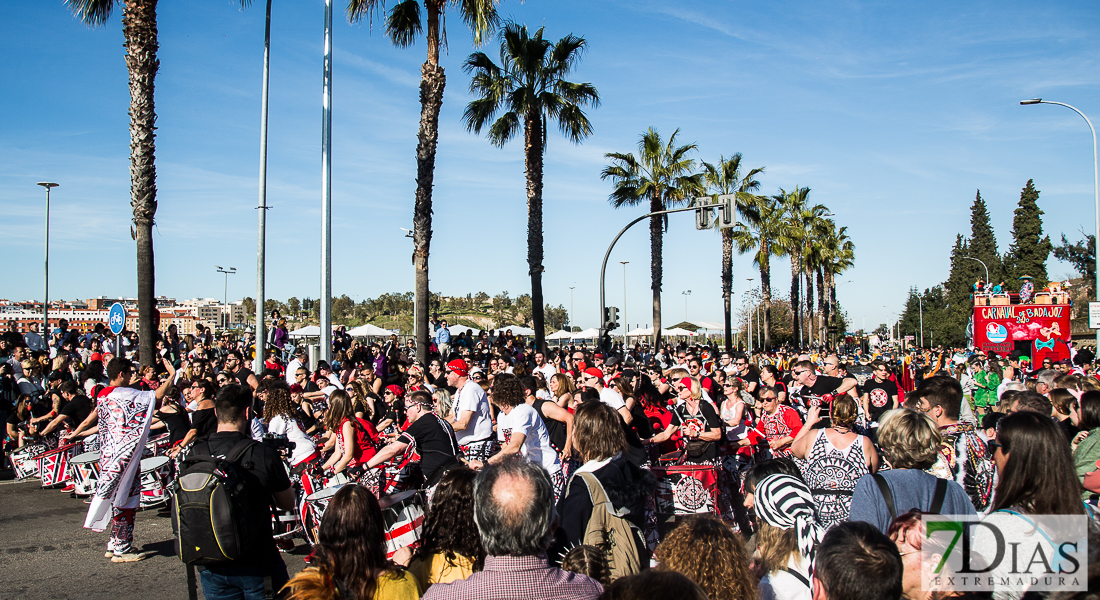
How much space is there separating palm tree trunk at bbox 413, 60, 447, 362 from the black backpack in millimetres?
12697

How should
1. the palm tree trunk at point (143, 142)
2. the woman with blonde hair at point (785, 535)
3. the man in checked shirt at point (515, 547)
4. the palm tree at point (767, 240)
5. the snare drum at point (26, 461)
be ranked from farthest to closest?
the palm tree at point (767, 240) < the palm tree trunk at point (143, 142) < the snare drum at point (26, 461) < the woman with blonde hair at point (785, 535) < the man in checked shirt at point (515, 547)

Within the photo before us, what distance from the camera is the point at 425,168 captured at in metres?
16.6

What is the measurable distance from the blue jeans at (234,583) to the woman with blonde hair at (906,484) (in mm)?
3022

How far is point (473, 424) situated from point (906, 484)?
4097 millimetres

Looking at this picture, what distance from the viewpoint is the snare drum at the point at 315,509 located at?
613cm

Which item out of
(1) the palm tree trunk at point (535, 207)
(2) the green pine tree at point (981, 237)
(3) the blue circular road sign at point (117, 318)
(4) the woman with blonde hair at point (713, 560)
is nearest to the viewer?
(4) the woman with blonde hair at point (713, 560)

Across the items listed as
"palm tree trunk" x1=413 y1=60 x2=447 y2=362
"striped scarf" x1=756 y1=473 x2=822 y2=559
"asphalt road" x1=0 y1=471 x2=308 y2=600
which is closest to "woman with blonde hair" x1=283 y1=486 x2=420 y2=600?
"striped scarf" x1=756 y1=473 x2=822 y2=559

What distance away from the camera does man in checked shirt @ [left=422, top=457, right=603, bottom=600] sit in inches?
100

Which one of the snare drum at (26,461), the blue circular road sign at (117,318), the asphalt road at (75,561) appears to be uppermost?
the blue circular road sign at (117,318)

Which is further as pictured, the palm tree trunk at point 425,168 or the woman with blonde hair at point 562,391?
the palm tree trunk at point 425,168

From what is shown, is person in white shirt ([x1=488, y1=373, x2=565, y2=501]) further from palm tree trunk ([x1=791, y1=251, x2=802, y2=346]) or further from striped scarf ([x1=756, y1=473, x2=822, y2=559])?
palm tree trunk ([x1=791, y1=251, x2=802, y2=346])

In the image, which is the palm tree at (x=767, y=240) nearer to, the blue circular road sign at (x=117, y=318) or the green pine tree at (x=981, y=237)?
the blue circular road sign at (x=117, y=318)

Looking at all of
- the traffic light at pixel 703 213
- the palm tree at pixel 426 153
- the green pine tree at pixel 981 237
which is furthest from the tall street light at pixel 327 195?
the green pine tree at pixel 981 237

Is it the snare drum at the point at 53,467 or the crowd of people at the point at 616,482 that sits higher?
the crowd of people at the point at 616,482
